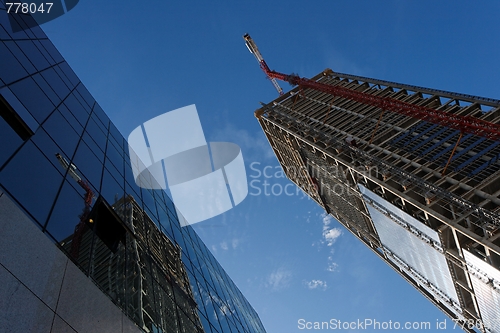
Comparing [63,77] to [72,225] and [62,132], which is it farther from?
[72,225]

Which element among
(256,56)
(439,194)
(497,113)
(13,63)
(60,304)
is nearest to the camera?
(60,304)

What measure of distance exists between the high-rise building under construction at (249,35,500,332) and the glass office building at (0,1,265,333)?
16280mm

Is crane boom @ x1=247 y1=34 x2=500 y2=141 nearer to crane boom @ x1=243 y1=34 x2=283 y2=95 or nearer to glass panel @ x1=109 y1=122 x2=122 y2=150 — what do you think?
glass panel @ x1=109 y1=122 x2=122 y2=150

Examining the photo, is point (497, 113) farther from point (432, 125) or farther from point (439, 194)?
point (439, 194)

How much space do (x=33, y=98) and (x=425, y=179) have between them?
26.7m

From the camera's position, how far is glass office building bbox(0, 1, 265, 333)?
28.7 feet

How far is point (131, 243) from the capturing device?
15.8m

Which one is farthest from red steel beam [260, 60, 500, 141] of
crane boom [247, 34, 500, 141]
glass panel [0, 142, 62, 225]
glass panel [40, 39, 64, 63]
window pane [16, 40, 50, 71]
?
glass panel [40, 39, 64, 63]

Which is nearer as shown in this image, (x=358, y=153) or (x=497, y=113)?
(x=497, y=113)

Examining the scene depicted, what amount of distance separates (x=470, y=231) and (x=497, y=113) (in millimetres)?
15637

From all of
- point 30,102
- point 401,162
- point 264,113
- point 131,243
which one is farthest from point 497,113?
point 264,113

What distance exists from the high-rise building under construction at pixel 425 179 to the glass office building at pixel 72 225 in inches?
641

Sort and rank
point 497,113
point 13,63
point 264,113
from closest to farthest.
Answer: point 13,63
point 497,113
point 264,113

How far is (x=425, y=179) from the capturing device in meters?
29.2
